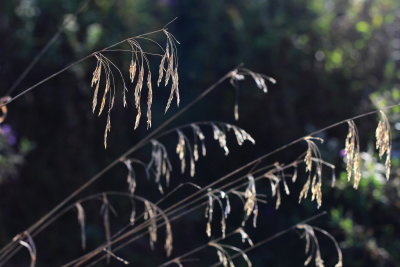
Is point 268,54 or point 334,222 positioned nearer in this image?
point 334,222

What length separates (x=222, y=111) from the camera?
3.96m

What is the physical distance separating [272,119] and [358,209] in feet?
2.96

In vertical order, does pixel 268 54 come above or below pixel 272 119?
above

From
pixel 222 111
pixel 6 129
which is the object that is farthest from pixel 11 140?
pixel 222 111

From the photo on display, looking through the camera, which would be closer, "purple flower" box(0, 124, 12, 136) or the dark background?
"purple flower" box(0, 124, 12, 136)

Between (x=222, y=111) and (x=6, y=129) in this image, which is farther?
(x=222, y=111)

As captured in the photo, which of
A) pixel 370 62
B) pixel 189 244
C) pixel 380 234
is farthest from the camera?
pixel 370 62

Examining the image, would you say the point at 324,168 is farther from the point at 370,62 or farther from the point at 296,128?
the point at 370,62

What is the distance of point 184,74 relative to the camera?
4.20 metres

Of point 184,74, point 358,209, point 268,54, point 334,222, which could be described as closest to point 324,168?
point 358,209

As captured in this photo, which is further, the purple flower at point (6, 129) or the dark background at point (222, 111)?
the dark background at point (222, 111)

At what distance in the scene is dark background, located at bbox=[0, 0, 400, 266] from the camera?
126 inches

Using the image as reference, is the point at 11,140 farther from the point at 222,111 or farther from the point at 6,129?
the point at 222,111

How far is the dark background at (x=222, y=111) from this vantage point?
320 cm
